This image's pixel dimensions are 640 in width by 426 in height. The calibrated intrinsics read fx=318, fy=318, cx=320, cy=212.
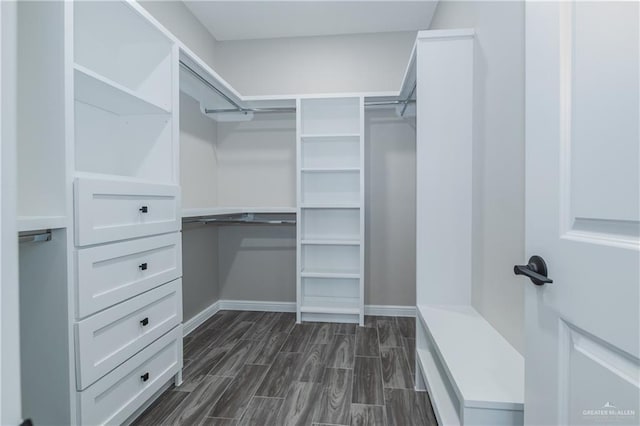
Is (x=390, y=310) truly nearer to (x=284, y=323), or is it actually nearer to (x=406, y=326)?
(x=406, y=326)

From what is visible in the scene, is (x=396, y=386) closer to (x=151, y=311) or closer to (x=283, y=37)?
(x=151, y=311)

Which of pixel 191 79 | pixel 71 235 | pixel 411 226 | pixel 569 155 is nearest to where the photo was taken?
pixel 569 155

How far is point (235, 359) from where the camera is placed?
2.06m

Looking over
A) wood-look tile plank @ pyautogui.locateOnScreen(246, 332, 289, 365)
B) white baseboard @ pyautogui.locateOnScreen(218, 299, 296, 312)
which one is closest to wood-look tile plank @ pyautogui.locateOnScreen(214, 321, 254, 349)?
wood-look tile plank @ pyautogui.locateOnScreen(246, 332, 289, 365)

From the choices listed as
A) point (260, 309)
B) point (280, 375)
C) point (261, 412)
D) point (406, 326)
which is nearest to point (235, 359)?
point (280, 375)

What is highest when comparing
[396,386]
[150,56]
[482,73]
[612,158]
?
[150,56]

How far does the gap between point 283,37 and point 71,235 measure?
8.43 ft

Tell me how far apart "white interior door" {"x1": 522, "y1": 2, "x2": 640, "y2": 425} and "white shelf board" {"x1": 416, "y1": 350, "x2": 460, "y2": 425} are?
496mm

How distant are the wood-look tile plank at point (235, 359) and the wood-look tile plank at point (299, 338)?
0.23 metres

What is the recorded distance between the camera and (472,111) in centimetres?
168

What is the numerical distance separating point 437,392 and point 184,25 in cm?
295

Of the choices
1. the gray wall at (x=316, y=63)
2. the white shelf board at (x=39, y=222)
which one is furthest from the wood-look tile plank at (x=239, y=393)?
the gray wall at (x=316, y=63)

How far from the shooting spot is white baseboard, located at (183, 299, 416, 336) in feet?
8.71

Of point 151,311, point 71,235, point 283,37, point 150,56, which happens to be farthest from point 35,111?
point 283,37
